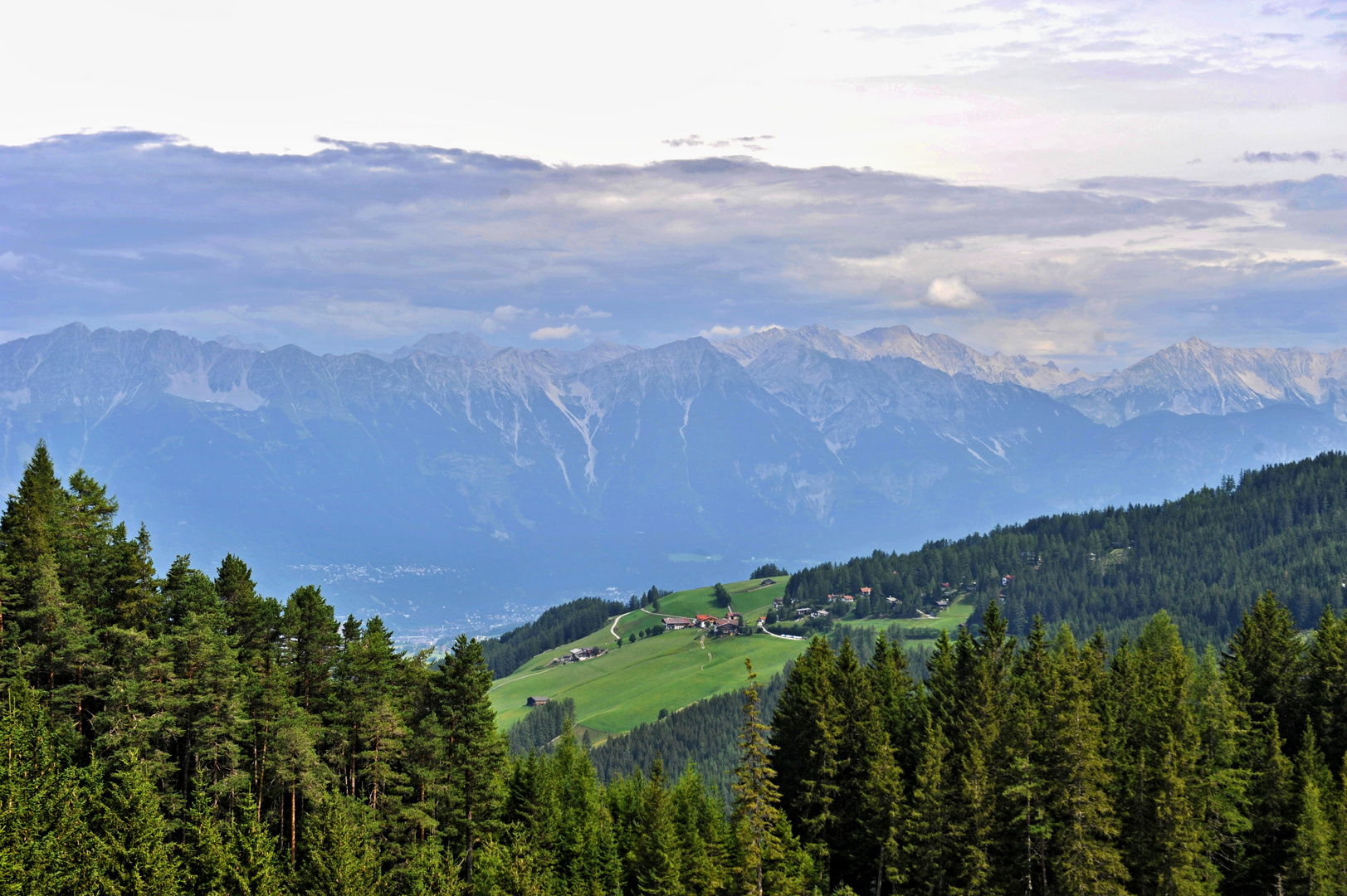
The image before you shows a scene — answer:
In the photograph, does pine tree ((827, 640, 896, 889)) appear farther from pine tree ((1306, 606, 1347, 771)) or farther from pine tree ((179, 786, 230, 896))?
pine tree ((179, 786, 230, 896))

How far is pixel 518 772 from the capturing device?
227 ft

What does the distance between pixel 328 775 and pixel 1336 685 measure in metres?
72.5

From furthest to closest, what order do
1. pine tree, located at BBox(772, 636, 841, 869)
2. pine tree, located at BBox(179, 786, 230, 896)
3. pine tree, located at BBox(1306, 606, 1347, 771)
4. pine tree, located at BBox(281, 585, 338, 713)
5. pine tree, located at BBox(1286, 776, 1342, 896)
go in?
pine tree, located at BBox(1306, 606, 1347, 771), pine tree, located at BBox(772, 636, 841, 869), pine tree, located at BBox(281, 585, 338, 713), pine tree, located at BBox(1286, 776, 1342, 896), pine tree, located at BBox(179, 786, 230, 896)

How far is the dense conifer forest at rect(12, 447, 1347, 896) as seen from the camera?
56.8 m

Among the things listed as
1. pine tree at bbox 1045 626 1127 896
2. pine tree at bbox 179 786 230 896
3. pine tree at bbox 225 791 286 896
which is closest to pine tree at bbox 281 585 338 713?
pine tree at bbox 225 791 286 896

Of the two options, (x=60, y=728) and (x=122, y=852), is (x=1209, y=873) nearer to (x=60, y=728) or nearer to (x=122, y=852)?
(x=122, y=852)

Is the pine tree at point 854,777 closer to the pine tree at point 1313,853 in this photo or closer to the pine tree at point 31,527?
the pine tree at point 1313,853

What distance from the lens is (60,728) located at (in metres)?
58.7

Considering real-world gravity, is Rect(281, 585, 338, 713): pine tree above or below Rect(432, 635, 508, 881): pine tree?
above

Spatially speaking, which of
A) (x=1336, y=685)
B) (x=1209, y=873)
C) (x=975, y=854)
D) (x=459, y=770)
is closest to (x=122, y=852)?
(x=459, y=770)

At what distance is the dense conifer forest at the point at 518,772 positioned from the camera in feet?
186

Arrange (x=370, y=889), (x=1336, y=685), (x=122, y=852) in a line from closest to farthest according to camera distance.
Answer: (x=122, y=852)
(x=370, y=889)
(x=1336, y=685)

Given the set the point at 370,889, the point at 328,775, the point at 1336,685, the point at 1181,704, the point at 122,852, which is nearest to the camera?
the point at 122,852

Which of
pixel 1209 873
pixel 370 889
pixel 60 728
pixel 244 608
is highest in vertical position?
pixel 244 608
